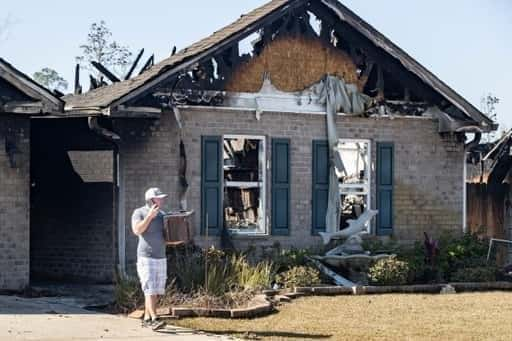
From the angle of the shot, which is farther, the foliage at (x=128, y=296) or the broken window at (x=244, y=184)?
the broken window at (x=244, y=184)

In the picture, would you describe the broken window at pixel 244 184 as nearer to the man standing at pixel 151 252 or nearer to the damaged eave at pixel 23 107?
the damaged eave at pixel 23 107

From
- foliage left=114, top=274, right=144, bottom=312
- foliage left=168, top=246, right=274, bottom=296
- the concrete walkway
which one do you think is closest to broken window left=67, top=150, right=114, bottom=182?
foliage left=168, top=246, right=274, bottom=296

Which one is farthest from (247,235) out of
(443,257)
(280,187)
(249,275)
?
(443,257)

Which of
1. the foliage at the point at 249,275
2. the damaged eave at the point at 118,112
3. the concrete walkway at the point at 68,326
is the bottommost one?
the concrete walkway at the point at 68,326

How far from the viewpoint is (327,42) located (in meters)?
19.5

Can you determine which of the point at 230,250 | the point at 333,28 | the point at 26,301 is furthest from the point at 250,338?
the point at 333,28

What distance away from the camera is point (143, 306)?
14531 mm

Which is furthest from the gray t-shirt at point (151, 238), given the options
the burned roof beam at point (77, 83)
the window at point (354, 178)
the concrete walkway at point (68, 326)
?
the burned roof beam at point (77, 83)

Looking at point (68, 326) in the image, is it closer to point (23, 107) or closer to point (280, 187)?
point (23, 107)

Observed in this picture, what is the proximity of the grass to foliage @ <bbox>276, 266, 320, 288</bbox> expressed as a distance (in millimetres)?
614

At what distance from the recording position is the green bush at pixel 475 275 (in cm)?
1859

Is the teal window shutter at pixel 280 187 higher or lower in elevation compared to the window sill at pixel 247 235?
higher

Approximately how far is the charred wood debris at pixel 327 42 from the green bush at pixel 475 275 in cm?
339

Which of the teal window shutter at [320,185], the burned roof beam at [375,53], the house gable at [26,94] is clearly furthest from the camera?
the burned roof beam at [375,53]
